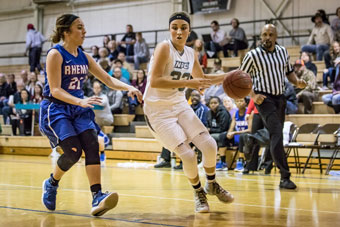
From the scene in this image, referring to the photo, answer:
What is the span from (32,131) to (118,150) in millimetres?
2911

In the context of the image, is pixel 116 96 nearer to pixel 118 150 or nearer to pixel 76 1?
pixel 118 150

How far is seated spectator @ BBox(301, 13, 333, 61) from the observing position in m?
13.2

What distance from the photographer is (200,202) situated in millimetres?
4312

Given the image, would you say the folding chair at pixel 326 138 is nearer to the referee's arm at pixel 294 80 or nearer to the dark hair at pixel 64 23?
the referee's arm at pixel 294 80

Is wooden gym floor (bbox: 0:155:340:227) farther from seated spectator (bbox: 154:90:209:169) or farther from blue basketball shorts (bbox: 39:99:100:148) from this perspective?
seated spectator (bbox: 154:90:209:169)

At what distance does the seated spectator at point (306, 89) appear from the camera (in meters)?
10.6

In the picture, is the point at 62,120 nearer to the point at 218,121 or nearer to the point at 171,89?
the point at 171,89

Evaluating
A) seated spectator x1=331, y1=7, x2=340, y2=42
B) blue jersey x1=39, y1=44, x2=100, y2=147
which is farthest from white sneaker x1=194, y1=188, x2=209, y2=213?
seated spectator x1=331, y1=7, x2=340, y2=42

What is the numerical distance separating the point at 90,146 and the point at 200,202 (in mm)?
1035

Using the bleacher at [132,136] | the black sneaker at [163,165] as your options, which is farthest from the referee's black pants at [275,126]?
the black sneaker at [163,165]

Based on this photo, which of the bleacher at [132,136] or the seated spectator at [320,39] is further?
the seated spectator at [320,39]

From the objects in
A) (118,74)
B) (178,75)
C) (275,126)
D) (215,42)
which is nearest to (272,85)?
(275,126)

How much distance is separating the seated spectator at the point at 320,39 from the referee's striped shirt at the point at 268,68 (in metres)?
7.36

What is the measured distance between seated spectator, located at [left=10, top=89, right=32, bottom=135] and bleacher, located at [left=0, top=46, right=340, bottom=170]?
0.25 meters
